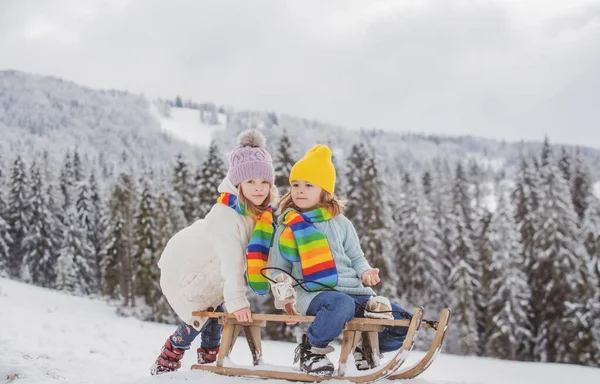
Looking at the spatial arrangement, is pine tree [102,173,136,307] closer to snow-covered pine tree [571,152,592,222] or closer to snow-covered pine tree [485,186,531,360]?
snow-covered pine tree [485,186,531,360]

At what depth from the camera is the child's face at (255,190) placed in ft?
16.7

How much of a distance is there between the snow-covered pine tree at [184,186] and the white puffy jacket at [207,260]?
31.1 metres

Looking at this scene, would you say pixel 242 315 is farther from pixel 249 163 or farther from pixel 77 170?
pixel 77 170

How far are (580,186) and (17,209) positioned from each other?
141ft

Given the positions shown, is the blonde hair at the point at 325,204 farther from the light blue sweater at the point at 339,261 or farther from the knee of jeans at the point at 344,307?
the knee of jeans at the point at 344,307

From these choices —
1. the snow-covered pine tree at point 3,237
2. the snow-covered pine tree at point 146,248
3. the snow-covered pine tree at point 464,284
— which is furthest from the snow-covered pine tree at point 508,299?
the snow-covered pine tree at point 3,237

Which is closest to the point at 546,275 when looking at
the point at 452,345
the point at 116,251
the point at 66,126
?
the point at 452,345

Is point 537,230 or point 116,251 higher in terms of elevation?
point 537,230

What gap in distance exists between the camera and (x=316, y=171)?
4.97 m

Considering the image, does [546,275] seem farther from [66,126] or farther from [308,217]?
[66,126]

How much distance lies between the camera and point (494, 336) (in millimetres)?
32188

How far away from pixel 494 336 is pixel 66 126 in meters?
111

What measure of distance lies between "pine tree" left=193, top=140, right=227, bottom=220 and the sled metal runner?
2564 centimetres

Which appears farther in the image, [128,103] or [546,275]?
[128,103]
